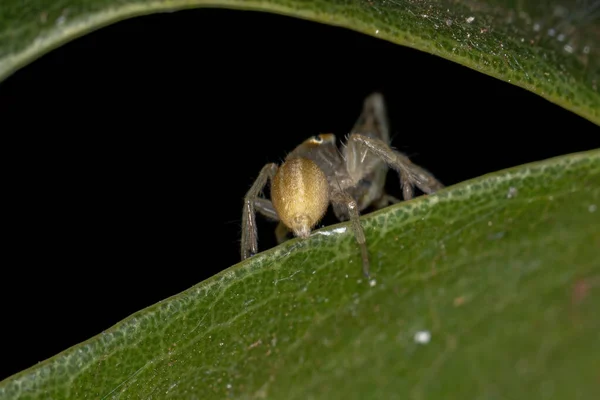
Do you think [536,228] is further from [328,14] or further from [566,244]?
[328,14]

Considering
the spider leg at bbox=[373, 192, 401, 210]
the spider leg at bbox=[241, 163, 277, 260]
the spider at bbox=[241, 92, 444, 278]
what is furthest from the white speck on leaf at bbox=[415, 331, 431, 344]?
the spider leg at bbox=[373, 192, 401, 210]

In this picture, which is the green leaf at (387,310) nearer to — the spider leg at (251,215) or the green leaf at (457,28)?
the green leaf at (457,28)

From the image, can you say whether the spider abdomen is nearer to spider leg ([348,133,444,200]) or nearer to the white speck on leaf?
spider leg ([348,133,444,200])

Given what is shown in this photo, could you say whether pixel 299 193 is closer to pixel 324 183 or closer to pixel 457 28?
pixel 324 183

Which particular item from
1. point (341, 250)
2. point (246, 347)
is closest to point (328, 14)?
point (341, 250)

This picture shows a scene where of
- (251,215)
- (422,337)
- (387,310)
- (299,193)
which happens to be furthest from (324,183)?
(422,337)

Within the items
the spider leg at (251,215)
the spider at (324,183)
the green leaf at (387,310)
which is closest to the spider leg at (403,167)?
the spider at (324,183)

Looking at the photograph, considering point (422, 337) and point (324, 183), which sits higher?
point (324, 183)
